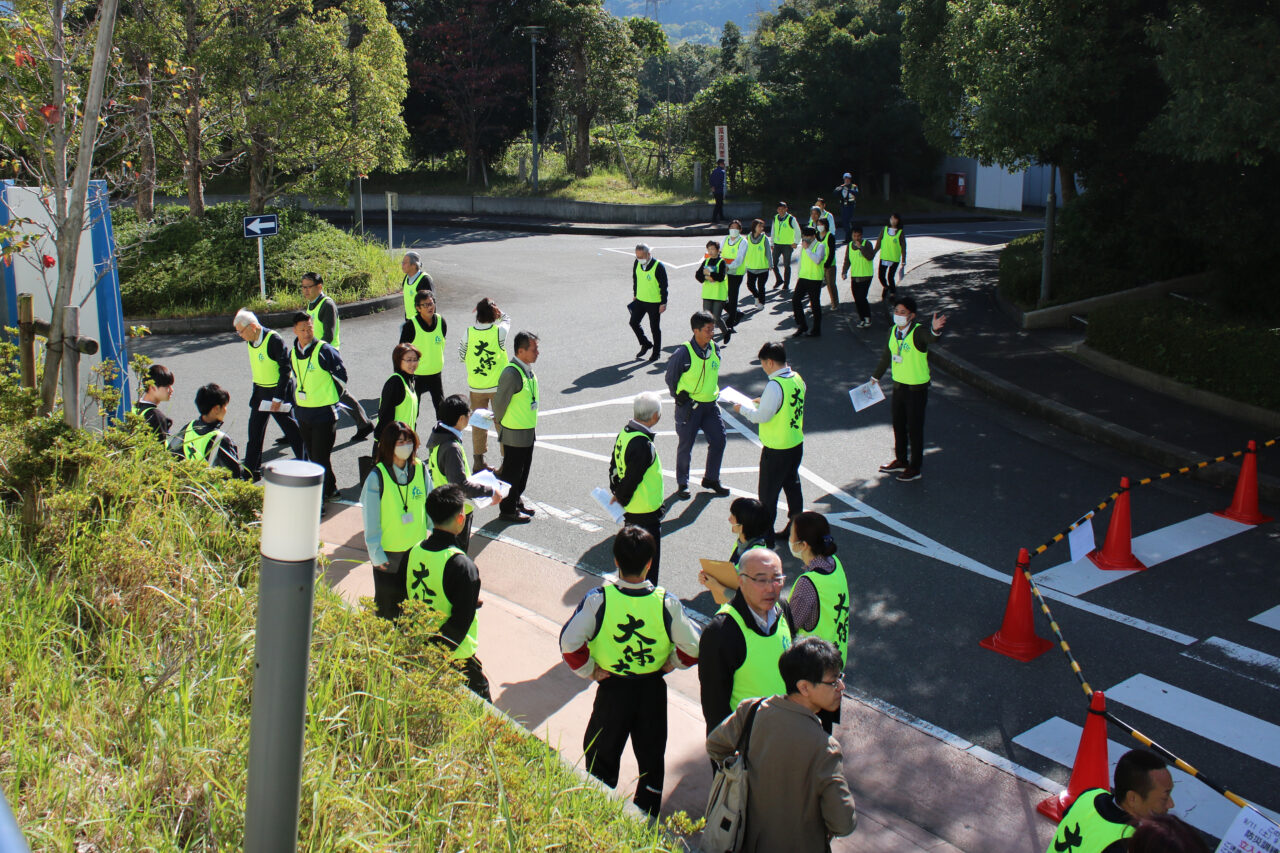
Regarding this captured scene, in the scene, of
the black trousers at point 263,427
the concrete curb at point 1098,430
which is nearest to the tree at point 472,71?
the concrete curb at point 1098,430

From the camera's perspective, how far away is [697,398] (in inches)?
404

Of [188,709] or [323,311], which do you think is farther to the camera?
[323,311]

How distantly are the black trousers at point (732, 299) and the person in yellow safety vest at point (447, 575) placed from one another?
40.5 feet

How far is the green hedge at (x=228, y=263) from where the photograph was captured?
1783 centimetres

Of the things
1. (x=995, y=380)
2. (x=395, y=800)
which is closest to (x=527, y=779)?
(x=395, y=800)

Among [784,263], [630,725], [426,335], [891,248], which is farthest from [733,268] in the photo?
[630,725]

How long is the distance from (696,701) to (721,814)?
284cm

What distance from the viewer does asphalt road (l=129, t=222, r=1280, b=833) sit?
22.4ft

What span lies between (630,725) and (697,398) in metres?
5.34

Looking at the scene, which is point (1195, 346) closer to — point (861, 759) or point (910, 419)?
point (910, 419)

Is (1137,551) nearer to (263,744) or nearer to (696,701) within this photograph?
(696,701)

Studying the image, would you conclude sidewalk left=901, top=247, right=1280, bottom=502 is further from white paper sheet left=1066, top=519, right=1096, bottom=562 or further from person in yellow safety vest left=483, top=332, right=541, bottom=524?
person in yellow safety vest left=483, top=332, right=541, bottom=524

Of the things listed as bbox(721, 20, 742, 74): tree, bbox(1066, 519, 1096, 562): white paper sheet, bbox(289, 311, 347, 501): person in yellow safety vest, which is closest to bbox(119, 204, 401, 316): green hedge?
bbox(289, 311, 347, 501): person in yellow safety vest

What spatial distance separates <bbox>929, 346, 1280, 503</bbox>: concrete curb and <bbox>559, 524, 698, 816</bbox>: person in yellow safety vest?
8064 millimetres
